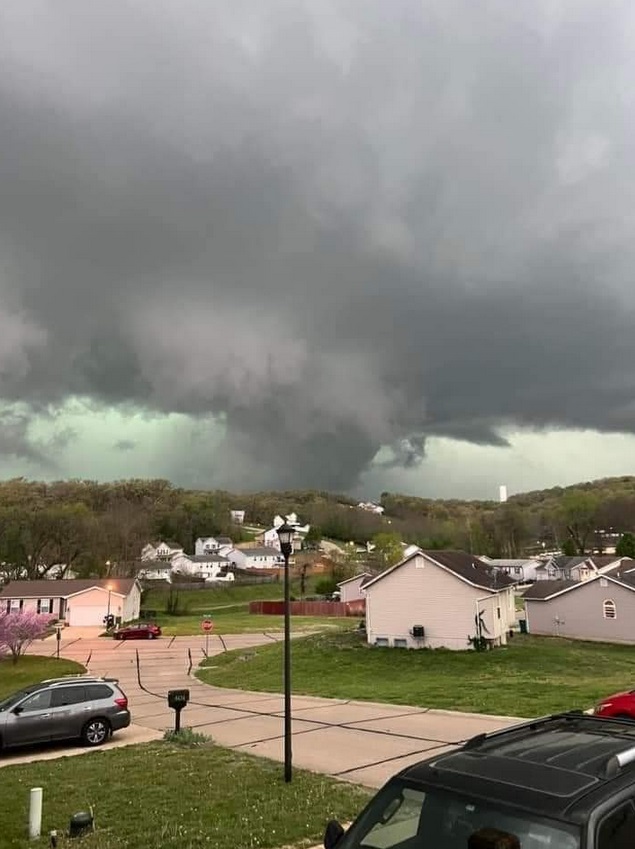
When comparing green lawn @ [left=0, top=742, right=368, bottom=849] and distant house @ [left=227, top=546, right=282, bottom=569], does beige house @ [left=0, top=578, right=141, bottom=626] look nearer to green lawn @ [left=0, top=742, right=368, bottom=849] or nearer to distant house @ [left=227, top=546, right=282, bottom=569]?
green lawn @ [left=0, top=742, right=368, bottom=849]

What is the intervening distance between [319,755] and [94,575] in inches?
3721

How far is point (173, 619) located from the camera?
250ft

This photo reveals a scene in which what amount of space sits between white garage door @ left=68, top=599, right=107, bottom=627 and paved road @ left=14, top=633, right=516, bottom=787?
4661 cm

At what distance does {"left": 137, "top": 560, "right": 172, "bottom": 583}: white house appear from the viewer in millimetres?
112125

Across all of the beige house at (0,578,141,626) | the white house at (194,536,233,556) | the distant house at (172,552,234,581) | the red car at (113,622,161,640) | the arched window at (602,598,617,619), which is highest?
the white house at (194,536,233,556)

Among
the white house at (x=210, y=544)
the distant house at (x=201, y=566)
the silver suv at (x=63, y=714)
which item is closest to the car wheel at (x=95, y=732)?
the silver suv at (x=63, y=714)

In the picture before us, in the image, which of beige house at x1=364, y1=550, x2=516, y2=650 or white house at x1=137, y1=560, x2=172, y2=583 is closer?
beige house at x1=364, y1=550, x2=516, y2=650

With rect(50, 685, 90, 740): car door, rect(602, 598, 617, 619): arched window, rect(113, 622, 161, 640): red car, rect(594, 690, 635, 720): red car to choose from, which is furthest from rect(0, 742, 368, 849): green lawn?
rect(113, 622, 161, 640): red car

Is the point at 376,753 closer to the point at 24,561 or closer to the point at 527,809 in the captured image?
the point at 527,809

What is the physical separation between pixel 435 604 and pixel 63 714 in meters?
23.4

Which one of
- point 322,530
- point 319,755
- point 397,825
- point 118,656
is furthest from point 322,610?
point 322,530

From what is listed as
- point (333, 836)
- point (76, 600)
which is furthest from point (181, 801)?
point (76, 600)

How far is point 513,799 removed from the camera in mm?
3557

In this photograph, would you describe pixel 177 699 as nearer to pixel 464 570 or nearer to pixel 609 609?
pixel 464 570
